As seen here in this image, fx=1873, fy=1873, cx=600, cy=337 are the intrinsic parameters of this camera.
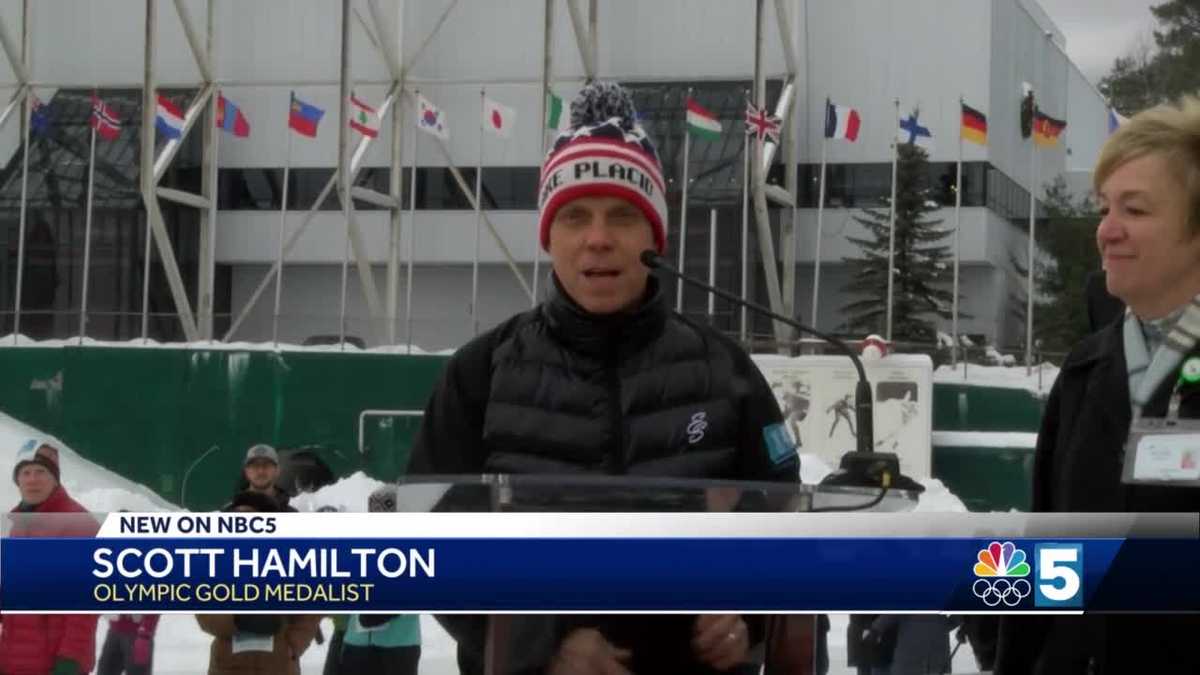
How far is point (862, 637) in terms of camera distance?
2922 millimetres

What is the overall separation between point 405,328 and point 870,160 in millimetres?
10484

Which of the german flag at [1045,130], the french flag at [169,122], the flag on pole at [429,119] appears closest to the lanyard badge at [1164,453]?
the french flag at [169,122]

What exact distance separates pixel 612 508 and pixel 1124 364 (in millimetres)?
950

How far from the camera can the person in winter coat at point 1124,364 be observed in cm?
279

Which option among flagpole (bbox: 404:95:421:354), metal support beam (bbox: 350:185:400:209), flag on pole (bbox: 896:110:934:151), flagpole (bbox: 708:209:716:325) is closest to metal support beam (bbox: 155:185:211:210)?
metal support beam (bbox: 350:185:400:209)

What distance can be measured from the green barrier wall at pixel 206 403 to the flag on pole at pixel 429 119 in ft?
20.2

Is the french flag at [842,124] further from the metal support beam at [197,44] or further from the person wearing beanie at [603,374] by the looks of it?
Result: the person wearing beanie at [603,374]

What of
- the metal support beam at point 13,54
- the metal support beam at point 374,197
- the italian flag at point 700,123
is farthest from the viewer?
the metal support beam at point 13,54

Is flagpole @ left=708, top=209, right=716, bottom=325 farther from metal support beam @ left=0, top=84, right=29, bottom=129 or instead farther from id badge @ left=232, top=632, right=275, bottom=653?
id badge @ left=232, top=632, right=275, bottom=653

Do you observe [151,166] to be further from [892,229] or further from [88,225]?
[892,229]

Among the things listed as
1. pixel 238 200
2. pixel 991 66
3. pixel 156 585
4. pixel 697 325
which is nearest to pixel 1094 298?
pixel 697 325

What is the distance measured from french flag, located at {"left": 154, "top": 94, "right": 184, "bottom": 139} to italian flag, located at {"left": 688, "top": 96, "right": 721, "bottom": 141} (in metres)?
7.45

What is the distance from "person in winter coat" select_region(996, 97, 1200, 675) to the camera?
279cm

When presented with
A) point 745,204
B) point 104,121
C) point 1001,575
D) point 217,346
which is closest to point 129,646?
point 1001,575
